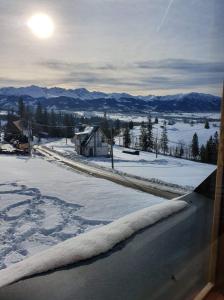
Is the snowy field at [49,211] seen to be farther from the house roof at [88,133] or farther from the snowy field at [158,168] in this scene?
the house roof at [88,133]

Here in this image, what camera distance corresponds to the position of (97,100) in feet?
7.88

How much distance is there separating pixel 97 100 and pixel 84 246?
45.8 inches

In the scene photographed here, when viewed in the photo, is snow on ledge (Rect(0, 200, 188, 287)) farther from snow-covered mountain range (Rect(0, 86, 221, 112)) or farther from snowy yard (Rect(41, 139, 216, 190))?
snow-covered mountain range (Rect(0, 86, 221, 112))

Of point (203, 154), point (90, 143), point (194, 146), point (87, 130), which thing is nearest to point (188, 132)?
point (194, 146)

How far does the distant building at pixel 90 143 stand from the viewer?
1150 centimetres

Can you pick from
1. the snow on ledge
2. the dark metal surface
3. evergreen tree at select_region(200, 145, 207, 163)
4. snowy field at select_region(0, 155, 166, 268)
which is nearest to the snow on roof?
snowy field at select_region(0, 155, 166, 268)

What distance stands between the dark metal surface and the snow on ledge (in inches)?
1.5

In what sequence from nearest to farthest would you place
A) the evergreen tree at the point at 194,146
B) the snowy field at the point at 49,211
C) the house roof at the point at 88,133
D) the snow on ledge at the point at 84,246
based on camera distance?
the snow on ledge at the point at 84,246 → the evergreen tree at the point at 194,146 → the snowy field at the point at 49,211 → the house roof at the point at 88,133

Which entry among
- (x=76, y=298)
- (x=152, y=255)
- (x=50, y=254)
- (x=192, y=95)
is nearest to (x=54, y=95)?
(x=192, y=95)

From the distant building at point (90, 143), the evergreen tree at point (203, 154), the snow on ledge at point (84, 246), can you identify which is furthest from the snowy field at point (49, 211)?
the distant building at point (90, 143)

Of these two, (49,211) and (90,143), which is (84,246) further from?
(90,143)

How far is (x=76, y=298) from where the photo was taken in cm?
116

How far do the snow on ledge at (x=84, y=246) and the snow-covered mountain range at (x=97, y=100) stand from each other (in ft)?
1.90

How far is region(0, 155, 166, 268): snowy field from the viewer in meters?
1.80
